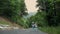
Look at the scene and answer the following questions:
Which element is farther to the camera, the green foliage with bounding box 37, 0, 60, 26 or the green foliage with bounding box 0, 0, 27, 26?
the green foliage with bounding box 0, 0, 27, 26

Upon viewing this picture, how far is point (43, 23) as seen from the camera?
1853 inches

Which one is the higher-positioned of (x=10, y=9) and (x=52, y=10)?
(x=10, y=9)

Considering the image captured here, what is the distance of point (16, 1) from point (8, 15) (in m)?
3.20

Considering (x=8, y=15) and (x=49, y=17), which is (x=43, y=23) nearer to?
(x=49, y=17)

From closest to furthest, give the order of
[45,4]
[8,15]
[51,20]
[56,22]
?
[56,22] → [51,20] → [8,15] → [45,4]

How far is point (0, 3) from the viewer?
44906mm

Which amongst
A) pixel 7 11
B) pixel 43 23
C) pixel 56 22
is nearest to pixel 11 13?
pixel 7 11

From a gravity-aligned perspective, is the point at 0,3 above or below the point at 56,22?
above

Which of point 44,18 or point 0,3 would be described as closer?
point 0,3

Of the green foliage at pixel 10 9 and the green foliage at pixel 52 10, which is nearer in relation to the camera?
the green foliage at pixel 52 10

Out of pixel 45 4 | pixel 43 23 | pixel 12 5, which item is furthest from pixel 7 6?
pixel 45 4

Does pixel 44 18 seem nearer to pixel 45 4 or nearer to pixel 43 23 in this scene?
pixel 43 23

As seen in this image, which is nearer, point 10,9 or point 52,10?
point 10,9

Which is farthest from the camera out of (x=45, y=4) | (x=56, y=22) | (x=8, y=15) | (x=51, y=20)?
(x=45, y=4)
